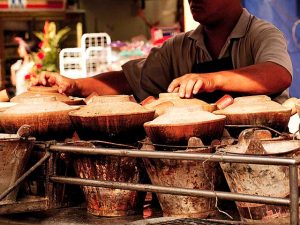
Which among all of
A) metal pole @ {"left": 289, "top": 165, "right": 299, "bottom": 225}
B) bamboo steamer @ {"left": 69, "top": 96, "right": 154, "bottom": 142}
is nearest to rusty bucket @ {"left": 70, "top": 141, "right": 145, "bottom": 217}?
bamboo steamer @ {"left": 69, "top": 96, "right": 154, "bottom": 142}

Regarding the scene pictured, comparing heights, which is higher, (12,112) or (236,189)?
(12,112)

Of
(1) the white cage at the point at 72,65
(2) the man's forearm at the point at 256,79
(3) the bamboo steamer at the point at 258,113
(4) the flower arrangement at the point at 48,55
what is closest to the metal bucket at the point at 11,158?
(3) the bamboo steamer at the point at 258,113

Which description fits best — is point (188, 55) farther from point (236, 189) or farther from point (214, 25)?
point (236, 189)

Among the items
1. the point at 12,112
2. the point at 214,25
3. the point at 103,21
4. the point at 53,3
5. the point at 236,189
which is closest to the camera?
the point at 236,189

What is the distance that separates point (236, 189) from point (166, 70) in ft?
6.01

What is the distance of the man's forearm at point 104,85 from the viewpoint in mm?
3539

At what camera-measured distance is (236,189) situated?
2.05 m

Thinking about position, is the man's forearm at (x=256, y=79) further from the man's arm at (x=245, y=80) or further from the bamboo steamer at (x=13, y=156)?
the bamboo steamer at (x=13, y=156)

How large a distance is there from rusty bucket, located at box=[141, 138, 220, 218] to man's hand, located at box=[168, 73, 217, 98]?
44 cm

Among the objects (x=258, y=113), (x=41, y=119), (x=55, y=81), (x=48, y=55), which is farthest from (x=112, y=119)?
(x=48, y=55)

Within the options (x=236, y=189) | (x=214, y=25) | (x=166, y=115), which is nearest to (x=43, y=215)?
(x=166, y=115)

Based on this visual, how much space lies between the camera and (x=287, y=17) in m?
5.51

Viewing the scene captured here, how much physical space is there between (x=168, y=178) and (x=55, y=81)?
1342 mm

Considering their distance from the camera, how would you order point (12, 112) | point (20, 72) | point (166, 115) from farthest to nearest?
point (20, 72), point (12, 112), point (166, 115)
